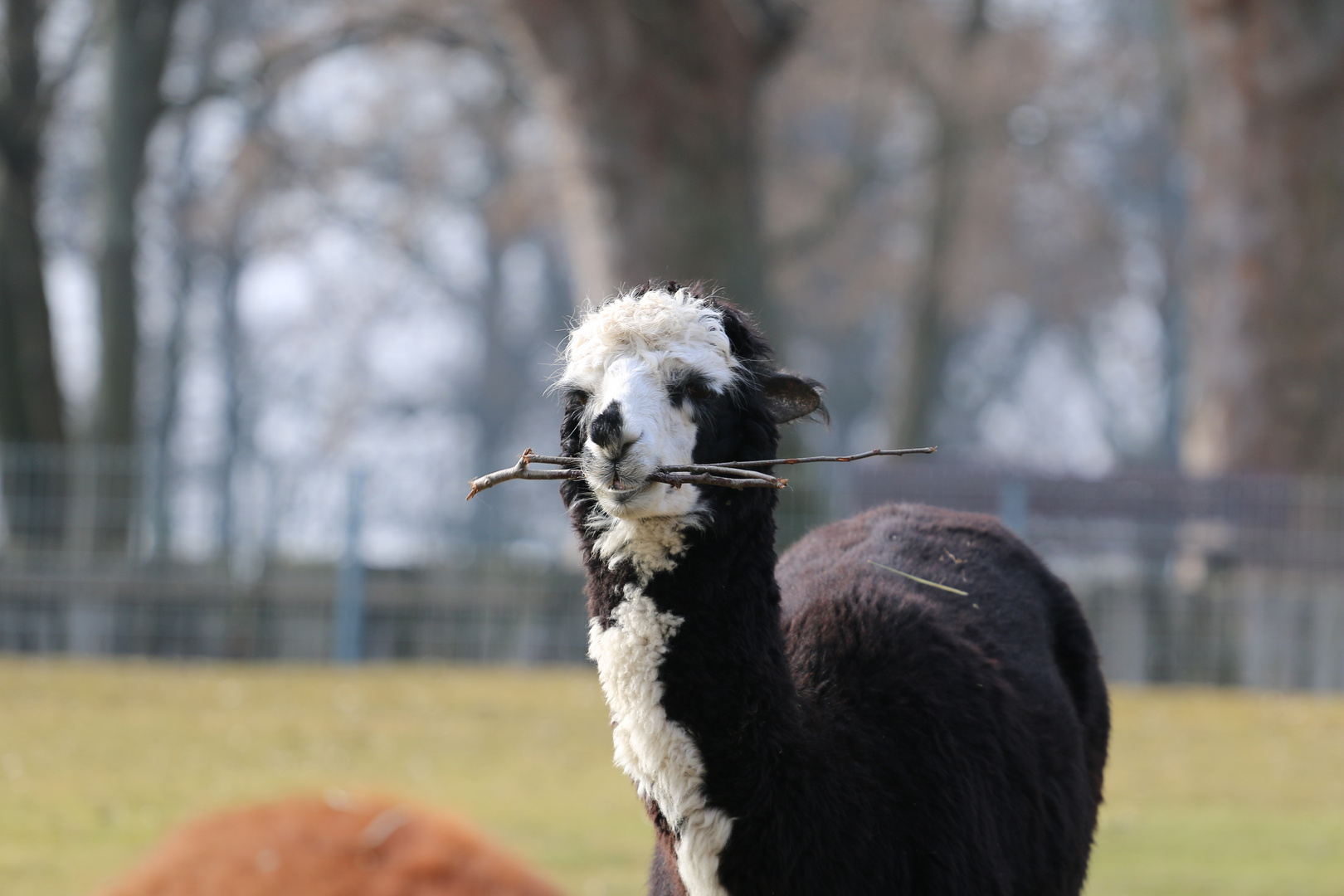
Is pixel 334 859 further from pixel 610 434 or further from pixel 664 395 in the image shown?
pixel 664 395

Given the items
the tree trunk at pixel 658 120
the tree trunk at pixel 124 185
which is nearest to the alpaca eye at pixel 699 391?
the tree trunk at pixel 658 120

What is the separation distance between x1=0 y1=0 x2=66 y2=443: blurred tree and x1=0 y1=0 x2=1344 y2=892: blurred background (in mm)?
45

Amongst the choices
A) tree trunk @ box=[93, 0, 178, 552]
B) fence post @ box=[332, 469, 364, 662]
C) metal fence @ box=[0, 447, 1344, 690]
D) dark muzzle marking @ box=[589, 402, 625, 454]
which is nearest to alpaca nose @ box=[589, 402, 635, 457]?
dark muzzle marking @ box=[589, 402, 625, 454]

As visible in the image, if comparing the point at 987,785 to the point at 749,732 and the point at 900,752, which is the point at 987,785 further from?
the point at 749,732

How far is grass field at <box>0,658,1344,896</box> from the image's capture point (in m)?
7.30

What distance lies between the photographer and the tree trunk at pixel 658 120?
15.0 metres

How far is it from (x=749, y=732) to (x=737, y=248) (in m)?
12.5

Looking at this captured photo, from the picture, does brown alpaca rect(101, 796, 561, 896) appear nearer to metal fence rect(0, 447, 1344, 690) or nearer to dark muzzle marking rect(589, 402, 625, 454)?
dark muzzle marking rect(589, 402, 625, 454)

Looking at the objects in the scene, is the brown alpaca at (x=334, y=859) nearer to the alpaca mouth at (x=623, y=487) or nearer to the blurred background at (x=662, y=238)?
the alpaca mouth at (x=623, y=487)

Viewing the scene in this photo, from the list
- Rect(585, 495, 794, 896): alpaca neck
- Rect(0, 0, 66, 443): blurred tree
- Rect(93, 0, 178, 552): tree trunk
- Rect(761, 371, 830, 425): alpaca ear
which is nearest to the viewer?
Rect(585, 495, 794, 896): alpaca neck

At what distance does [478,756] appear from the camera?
392 inches

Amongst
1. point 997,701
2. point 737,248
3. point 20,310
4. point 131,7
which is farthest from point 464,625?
point 997,701

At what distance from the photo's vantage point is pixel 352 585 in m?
15.1

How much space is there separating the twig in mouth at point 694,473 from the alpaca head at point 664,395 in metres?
0.03
